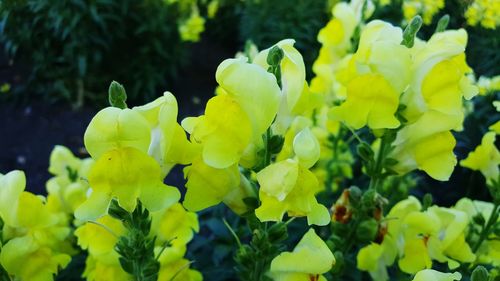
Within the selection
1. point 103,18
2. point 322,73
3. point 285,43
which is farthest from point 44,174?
point 285,43

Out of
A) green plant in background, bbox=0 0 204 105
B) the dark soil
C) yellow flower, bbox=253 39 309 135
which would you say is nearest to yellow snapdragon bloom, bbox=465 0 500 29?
green plant in background, bbox=0 0 204 105

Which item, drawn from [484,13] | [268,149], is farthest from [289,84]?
[484,13]

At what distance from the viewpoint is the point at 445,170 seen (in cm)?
122

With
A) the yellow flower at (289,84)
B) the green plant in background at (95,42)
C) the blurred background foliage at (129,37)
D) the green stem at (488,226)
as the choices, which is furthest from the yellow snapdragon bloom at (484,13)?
the yellow flower at (289,84)

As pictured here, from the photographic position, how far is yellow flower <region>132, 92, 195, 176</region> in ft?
3.08

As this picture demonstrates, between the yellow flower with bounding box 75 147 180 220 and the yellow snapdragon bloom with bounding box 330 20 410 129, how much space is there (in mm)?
416

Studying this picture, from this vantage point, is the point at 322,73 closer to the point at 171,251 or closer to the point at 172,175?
the point at 171,251

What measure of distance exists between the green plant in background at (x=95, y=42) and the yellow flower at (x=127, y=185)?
3464mm

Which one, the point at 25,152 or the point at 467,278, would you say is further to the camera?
the point at 25,152

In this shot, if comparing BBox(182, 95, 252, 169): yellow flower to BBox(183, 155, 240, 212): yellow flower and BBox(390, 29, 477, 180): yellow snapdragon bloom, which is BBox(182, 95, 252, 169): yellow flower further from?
BBox(390, 29, 477, 180): yellow snapdragon bloom

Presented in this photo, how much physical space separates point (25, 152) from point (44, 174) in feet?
1.12

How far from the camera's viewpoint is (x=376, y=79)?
1.10 meters

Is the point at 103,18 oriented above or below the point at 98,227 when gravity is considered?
below

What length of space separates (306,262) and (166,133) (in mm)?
344
